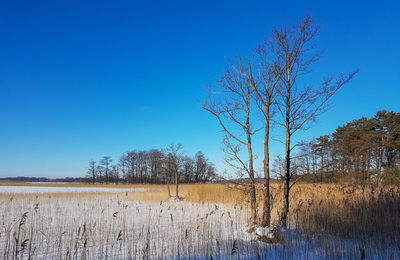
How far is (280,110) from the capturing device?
659 cm

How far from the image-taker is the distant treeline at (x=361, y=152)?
6281 millimetres

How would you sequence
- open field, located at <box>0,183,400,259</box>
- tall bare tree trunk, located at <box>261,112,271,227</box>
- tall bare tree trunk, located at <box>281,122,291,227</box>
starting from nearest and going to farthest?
open field, located at <box>0,183,400,259</box>, tall bare tree trunk, located at <box>261,112,271,227</box>, tall bare tree trunk, located at <box>281,122,291,227</box>

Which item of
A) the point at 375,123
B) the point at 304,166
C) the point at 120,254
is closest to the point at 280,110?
the point at 304,166

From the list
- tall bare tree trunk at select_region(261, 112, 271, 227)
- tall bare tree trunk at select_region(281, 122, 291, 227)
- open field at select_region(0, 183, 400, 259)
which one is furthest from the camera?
tall bare tree trunk at select_region(281, 122, 291, 227)

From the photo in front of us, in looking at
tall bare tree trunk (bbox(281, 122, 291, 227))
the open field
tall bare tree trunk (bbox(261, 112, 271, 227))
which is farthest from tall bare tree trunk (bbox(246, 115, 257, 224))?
tall bare tree trunk (bbox(281, 122, 291, 227))

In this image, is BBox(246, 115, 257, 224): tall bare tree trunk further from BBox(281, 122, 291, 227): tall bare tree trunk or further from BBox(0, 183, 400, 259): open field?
BBox(281, 122, 291, 227): tall bare tree trunk

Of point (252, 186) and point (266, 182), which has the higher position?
point (266, 182)

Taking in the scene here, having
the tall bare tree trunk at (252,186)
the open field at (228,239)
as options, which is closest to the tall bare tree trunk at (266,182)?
the tall bare tree trunk at (252,186)

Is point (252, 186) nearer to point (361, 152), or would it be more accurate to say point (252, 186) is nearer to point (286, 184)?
point (286, 184)

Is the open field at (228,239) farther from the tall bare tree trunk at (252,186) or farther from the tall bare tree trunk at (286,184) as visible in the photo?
the tall bare tree trunk at (252,186)

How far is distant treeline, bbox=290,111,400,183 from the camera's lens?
6.28 m

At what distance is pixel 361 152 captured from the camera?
45.5 ft

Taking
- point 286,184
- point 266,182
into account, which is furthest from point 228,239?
point 286,184

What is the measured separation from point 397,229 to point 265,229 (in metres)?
3.15
